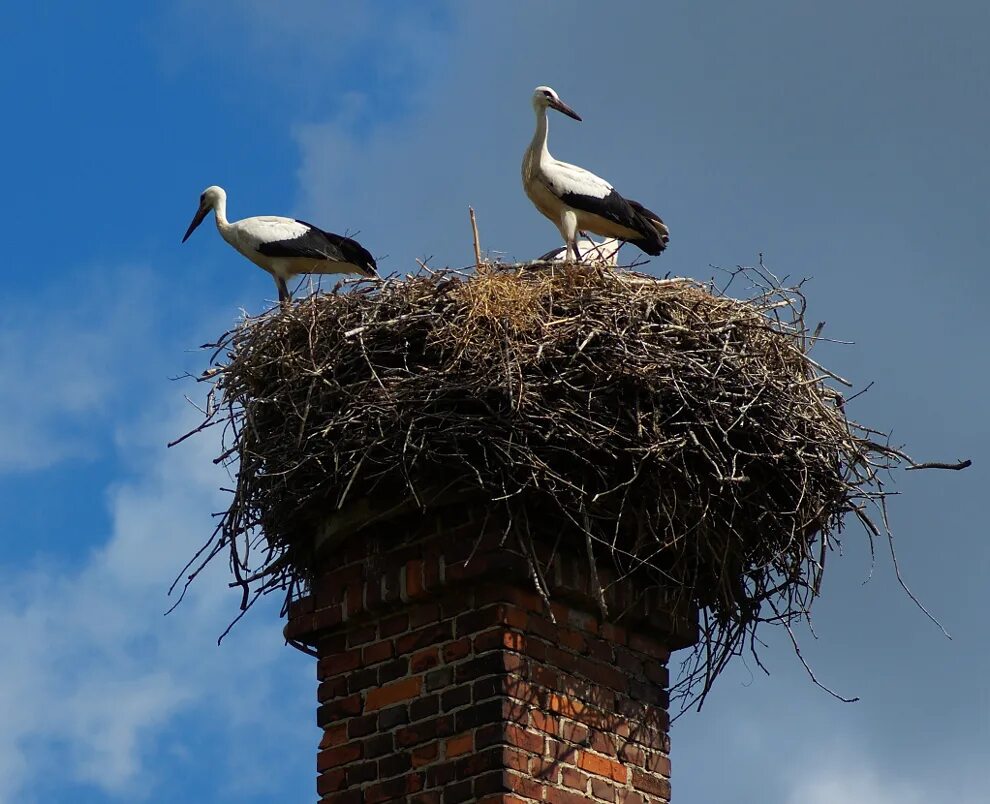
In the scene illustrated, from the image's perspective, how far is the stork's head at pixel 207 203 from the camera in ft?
38.9

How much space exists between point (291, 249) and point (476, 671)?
16.8 ft

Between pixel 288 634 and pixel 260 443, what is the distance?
765 millimetres

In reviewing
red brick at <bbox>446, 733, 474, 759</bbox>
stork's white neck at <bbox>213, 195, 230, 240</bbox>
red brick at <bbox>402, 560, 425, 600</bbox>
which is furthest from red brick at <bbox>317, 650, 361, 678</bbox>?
stork's white neck at <bbox>213, 195, 230, 240</bbox>

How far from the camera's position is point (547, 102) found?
10.1m

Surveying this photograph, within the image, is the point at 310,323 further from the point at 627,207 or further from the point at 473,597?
the point at 627,207

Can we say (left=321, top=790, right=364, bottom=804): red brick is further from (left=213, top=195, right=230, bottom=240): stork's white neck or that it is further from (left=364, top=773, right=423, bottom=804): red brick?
(left=213, top=195, right=230, bottom=240): stork's white neck

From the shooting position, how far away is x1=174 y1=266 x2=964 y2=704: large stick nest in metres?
6.21

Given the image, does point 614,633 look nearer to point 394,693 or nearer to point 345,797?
point 394,693

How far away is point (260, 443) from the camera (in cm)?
680

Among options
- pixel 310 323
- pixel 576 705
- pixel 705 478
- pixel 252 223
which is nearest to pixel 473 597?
pixel 576 705

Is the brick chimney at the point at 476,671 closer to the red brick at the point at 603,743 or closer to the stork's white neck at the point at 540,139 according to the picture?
the red brick at the point at 603,743

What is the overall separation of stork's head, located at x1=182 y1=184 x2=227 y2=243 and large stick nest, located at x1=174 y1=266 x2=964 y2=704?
4.86 m

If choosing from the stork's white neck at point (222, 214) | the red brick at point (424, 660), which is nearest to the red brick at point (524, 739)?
the red brick at point (424, 660)

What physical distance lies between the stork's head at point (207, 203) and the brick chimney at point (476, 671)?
574 centimetres
